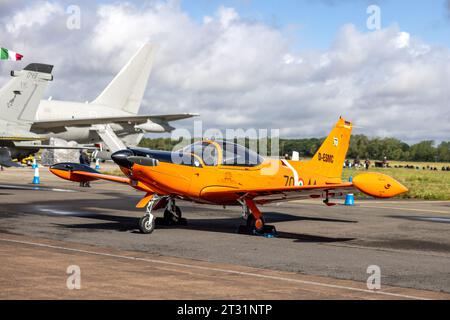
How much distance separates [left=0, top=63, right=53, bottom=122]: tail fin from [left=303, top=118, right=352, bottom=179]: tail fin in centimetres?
1493

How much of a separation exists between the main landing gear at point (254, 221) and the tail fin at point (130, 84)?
96.0ft

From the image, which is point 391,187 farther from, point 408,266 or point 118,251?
point 118,251

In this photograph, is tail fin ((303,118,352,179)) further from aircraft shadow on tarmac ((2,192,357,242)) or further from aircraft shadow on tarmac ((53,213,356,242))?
aircraft shadow on tarmac ((53,213,356,242))

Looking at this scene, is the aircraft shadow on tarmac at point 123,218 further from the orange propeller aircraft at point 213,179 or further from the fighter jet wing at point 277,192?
the fighter jet wing at point 277,192

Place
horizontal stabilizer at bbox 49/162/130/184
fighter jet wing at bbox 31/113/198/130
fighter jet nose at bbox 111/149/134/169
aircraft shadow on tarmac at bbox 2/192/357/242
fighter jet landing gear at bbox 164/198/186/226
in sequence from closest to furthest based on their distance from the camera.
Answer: fighter jet nose at bbox 111/149/134/169, aircraft shadow on tarmac at bbox 2/192/357/242, fighter jet landing gear at bbox 164/198/186/226, horizontal stabilizer at bbox 49/162/130/184, fighter jet wing at bbox 31/113/198/130

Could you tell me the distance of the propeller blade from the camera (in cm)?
1379

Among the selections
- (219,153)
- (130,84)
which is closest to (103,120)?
(130,84)

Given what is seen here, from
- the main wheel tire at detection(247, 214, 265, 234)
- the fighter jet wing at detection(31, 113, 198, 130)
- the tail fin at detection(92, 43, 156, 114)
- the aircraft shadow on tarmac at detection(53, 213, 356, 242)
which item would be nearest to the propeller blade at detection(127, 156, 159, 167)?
the aircraft shadow on tarmac at detection(53, 213, 356, 242)

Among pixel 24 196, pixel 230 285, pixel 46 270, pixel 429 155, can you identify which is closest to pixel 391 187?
pixel 230 285

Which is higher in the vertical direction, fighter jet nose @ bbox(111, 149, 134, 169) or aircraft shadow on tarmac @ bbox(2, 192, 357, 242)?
fighter jet nose @ bbox(111, 149, 134, 169)

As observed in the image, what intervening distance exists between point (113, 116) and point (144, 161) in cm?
2478

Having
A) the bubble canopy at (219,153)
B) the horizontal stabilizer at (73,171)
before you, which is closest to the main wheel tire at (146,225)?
the bubble canopy at (219,153)

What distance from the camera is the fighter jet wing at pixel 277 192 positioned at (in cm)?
1409

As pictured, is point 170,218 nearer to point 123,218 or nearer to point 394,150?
point 123,218
